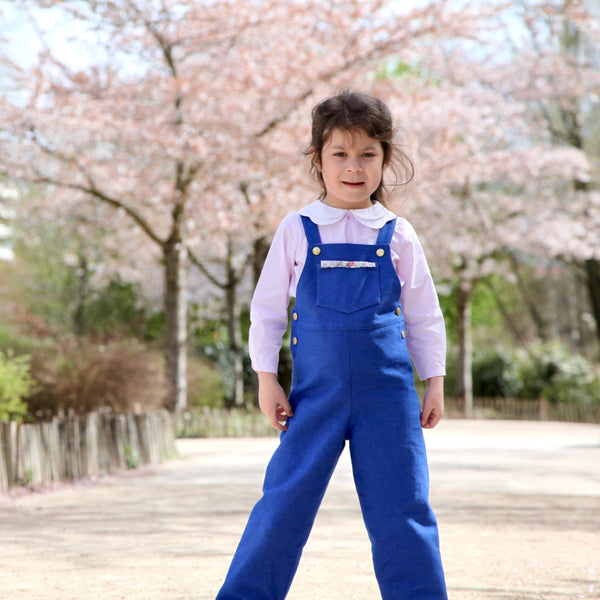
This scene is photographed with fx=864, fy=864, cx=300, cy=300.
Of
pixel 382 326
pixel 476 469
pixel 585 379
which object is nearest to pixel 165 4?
pixel 476 469

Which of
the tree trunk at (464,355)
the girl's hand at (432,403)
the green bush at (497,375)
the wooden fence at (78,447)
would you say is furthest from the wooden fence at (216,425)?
the girl's hand at (432,403)

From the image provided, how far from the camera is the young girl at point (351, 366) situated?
2.35 meters

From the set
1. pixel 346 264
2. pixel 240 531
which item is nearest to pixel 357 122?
pixel 346 264

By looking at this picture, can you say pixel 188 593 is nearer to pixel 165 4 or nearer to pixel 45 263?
pixel 165 4

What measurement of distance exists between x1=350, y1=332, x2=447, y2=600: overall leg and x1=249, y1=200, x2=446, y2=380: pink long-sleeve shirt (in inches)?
7.7

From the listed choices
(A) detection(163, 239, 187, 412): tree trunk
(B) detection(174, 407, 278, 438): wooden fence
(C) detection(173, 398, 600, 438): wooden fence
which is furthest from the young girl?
(C) detection(173, 398, 600, 438): wooden fence

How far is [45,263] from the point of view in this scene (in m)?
21.2

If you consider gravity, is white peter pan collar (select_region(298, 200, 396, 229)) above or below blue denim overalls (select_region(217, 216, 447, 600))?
above

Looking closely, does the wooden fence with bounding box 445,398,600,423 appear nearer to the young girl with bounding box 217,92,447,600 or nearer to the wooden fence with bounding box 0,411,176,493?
the wooden fence with bounding box 0,411,176,493

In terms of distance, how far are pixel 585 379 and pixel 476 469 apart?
11.4m

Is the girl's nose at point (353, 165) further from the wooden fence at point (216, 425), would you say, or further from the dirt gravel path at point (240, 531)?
the wooden fence at point (216, 425)

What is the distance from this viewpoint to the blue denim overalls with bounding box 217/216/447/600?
92.3 inches

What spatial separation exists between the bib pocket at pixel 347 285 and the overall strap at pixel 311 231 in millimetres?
86

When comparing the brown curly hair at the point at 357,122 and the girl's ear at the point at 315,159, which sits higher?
the brown curly hair at the point at 357,122
